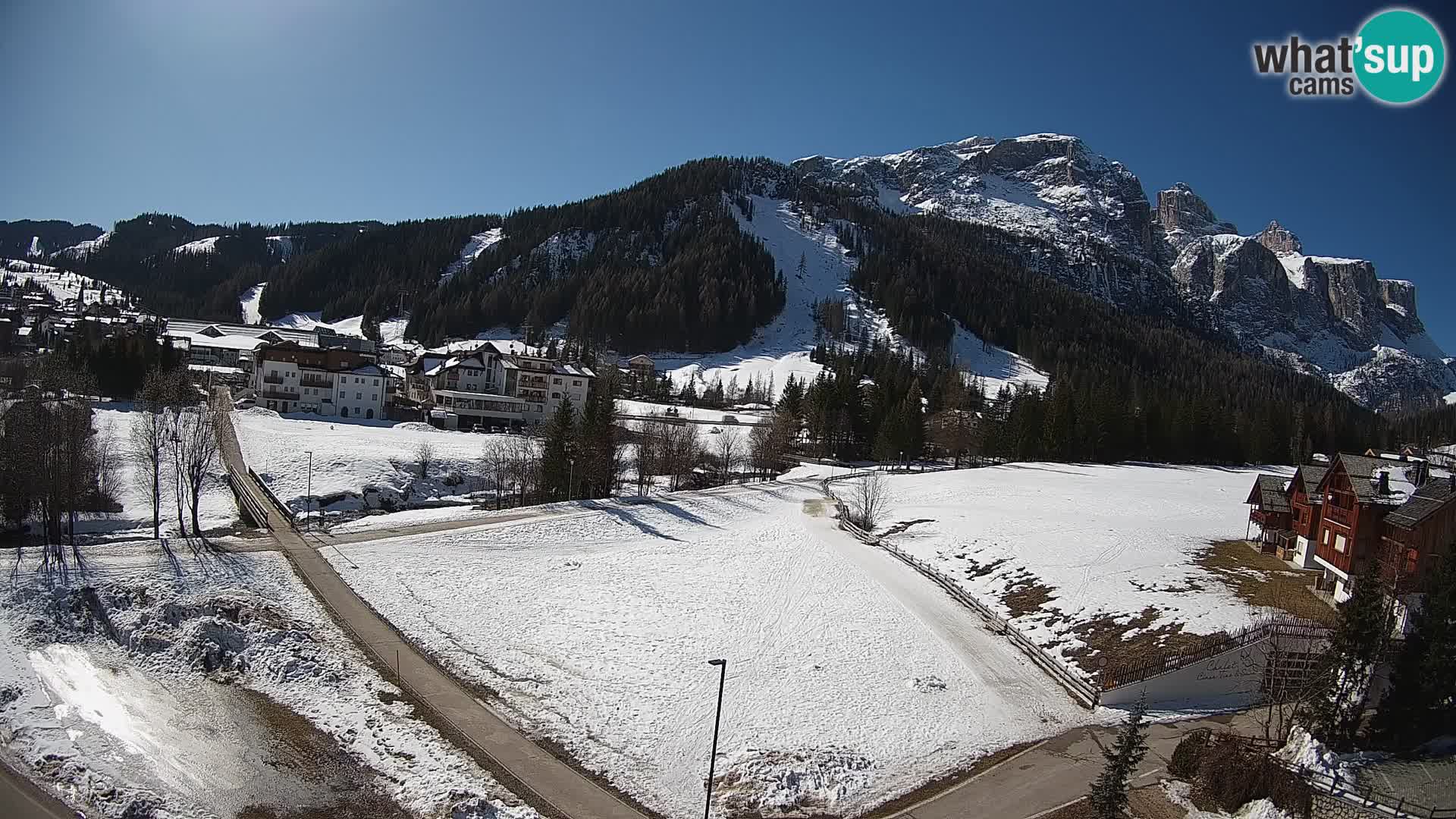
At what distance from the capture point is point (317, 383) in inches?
3452

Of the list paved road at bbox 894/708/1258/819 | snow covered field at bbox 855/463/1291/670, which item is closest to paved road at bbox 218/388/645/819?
paved road at bbox 894/708/1258/819

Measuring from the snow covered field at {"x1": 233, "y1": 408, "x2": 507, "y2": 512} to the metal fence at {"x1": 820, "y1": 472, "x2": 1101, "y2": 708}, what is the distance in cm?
3334

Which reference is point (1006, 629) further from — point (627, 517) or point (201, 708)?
point (201, 708)

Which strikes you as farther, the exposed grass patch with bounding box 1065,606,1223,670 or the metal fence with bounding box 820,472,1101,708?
the exposed grass patch with bounding box 1065,606,1223,670

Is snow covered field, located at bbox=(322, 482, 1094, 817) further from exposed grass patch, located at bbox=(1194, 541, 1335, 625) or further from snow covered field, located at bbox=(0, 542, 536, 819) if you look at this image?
exposed grass patch, located at bbox=(1194, 541, 1335, 625)

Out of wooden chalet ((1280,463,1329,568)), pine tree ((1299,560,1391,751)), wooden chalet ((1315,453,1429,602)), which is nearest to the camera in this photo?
pine tree ((1299,560,1391,751))

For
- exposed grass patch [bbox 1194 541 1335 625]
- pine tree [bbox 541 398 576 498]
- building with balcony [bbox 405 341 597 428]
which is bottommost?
exposed grass patch [bbox 1194 541 1335 625]

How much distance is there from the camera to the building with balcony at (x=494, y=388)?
93312 millimetres

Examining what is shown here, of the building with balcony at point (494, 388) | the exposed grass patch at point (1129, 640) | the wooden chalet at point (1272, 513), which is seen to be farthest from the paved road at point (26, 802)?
the building with balcony at point (494, 388)

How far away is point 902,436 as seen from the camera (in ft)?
286

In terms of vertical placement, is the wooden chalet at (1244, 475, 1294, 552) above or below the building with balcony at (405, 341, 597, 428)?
below

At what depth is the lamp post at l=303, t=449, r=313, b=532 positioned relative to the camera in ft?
146

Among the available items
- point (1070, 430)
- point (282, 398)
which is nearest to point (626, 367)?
point (282, 398)

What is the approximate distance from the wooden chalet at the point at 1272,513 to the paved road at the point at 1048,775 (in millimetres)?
19923
